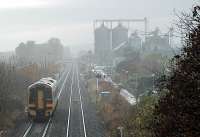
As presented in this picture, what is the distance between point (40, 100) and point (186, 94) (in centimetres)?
2184

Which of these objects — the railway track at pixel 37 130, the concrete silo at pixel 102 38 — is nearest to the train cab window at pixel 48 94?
the railway track at pixel 37 130

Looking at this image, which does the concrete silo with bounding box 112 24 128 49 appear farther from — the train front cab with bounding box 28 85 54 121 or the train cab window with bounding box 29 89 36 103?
the train cab window with bounding box 29 89 36 103

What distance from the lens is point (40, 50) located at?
449 feet

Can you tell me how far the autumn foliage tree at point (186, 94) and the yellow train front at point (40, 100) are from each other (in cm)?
2039

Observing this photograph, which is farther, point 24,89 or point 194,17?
point 24,89

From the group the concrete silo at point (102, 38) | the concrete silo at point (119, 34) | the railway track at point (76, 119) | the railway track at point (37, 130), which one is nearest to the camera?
the railway track at point (37, 130)

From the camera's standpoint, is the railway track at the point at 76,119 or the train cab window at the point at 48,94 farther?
the train cab window at the point at 48,94

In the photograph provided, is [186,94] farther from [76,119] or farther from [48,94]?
[76,119]

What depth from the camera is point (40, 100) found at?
97.0 feet

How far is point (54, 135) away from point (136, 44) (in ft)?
258

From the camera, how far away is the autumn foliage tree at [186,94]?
8.12 m

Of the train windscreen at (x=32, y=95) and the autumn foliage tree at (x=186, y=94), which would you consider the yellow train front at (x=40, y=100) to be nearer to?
the train windscreen at (x=32, y=95)

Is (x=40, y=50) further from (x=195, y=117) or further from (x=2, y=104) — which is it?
(x=195, y=117)

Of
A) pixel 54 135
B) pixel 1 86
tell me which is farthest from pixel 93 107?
pixel 54 135
